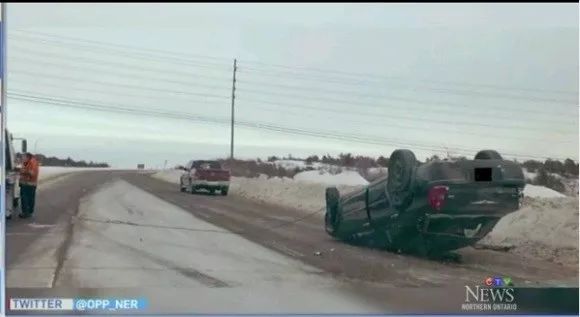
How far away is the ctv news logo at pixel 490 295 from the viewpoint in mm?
4379

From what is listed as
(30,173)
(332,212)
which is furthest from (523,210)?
(30,173)

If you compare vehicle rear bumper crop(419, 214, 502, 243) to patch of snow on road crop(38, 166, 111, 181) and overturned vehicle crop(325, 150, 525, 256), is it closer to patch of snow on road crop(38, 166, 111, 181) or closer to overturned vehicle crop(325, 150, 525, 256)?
overturned vehicle crop(325, 150, 525, 256)

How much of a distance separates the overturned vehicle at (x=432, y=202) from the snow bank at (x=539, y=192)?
0.22 feet

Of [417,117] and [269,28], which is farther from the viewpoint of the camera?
[417,117]

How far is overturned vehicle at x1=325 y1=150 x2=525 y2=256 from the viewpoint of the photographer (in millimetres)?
4309

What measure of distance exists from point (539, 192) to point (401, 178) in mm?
892

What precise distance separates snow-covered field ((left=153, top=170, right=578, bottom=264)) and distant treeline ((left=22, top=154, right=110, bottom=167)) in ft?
1.28

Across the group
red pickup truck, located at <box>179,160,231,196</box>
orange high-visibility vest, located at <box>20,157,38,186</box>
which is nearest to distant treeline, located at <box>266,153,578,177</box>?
red pickup truck, located at <box>179,160,231,196</box>

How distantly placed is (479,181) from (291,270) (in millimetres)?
1285

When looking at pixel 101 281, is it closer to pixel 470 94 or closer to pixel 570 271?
pixel 470 94

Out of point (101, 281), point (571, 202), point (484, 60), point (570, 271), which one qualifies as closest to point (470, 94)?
point (484, 60)

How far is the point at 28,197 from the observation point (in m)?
A: 4.31

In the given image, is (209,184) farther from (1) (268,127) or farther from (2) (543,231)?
(2) (543,231)

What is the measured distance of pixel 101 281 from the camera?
4.20 metres
